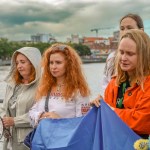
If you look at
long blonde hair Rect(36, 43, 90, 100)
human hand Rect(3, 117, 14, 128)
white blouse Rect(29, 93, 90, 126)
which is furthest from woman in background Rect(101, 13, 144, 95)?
human hand Rect(3, 117, 14, 128)

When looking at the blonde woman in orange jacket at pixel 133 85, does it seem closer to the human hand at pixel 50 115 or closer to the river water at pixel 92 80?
the human hand at pixel 50 115

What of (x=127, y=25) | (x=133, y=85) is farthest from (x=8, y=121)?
(x=127, y=25)

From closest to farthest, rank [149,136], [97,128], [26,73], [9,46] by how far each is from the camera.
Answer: [149,136]
[97,128]
[26,73]
[9,46]

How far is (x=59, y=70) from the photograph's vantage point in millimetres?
2949

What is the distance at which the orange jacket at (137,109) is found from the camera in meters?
2.08

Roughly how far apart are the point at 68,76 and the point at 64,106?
27cm

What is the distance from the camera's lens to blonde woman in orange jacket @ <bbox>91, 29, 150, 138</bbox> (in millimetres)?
2100

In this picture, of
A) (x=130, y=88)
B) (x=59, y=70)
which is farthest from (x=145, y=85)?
(x=59, y=70)

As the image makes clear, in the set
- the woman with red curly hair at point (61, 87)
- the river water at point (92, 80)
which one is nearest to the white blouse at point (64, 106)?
the woman with red curly hair at point (61, 87)

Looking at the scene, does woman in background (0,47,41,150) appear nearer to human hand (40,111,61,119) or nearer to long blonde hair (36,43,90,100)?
long blonde hair (36,43,90,100)

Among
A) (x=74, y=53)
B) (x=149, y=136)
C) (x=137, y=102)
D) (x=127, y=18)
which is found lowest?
(x=149, y=136)

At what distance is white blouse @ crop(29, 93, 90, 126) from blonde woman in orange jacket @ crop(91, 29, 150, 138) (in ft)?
1.53

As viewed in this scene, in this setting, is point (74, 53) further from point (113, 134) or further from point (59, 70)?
point (113, 134)

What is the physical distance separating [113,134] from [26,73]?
4.47 feet
